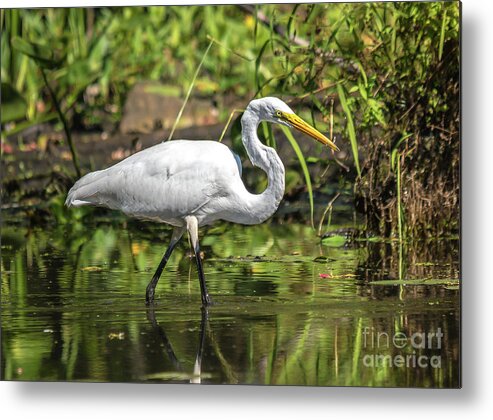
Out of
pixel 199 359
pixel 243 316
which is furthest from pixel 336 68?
pixel 199 359

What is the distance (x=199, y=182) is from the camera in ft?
16.8

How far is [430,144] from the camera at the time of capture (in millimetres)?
5234

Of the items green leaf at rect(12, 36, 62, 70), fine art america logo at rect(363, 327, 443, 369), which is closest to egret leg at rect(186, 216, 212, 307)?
fine art america logo at rect(363, 327, 443, 369)

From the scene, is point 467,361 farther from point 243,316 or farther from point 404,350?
point 243,316

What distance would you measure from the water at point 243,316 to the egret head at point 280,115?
1.82 ft

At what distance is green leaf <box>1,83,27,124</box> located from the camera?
5773 mm

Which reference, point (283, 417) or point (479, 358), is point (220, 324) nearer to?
point (283, 417)

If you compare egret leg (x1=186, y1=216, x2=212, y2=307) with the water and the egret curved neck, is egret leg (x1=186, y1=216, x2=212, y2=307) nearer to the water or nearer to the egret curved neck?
the water

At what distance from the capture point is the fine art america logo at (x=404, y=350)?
15.5 ft

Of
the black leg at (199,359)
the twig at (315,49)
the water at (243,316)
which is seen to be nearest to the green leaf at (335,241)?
the water at (243,316)

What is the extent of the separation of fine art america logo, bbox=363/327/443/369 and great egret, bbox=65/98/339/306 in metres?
0.65

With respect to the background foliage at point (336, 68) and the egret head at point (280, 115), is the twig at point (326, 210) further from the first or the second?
the egret head at point (280, 115)

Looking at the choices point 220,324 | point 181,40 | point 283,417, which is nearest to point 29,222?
point 181,40

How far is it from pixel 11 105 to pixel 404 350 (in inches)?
79.6
